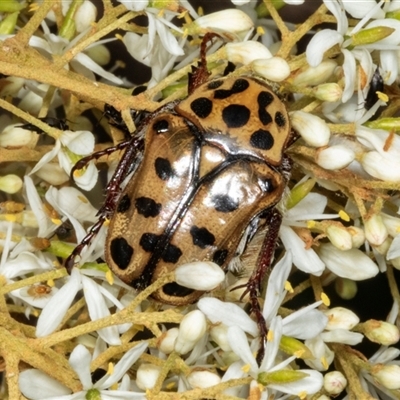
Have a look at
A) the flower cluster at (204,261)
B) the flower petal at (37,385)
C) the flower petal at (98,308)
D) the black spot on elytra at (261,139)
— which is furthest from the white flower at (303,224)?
the flower petal at (37,385)

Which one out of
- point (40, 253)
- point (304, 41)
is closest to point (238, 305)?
point (40, 253)

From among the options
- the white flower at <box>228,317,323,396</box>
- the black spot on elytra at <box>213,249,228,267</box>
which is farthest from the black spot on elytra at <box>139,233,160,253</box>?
the white flower at <box>228,317,323,396</box>

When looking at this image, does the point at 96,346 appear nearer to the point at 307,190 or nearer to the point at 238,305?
the point at 238,305

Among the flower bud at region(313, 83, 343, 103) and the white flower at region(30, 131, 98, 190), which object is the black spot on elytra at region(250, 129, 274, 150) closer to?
the flower bud at region(313, 83, 343, 103)

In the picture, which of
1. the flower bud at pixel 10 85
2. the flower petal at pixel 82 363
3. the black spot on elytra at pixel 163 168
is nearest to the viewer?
the flower petal at pixel 82 363

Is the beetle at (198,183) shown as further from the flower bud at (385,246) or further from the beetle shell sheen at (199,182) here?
the flower bud at (385,246)
